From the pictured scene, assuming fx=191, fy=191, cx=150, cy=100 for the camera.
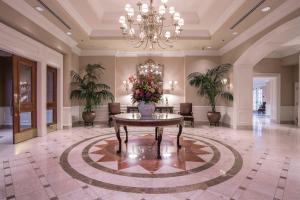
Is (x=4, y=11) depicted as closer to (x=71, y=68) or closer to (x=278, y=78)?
(x=71, y=68)

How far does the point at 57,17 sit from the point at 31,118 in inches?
120

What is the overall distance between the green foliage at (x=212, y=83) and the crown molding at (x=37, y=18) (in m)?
5.28

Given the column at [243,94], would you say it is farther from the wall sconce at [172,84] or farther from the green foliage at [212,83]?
the wall sconce at [172,84]

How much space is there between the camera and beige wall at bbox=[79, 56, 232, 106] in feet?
28.8

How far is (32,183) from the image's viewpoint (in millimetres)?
2740

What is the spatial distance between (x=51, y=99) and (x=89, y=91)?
1459 mm

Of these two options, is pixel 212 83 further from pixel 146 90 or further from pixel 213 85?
pixel 146 90

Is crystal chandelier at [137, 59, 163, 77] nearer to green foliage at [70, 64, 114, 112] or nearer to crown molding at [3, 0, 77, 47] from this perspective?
green foliage at [70, 64, 114, 112]

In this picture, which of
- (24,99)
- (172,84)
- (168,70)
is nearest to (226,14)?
(168,70)

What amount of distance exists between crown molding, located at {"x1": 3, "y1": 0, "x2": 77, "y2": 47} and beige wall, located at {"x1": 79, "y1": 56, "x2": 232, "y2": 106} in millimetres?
2326

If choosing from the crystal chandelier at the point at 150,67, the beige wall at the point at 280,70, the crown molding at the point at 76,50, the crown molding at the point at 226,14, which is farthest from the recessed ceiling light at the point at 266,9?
the crown molding at the point at 76,50

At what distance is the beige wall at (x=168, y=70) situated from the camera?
8789 millimetres

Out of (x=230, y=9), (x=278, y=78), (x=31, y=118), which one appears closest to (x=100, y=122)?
(x=31, y=118)

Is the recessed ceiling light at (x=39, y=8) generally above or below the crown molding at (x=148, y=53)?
above
